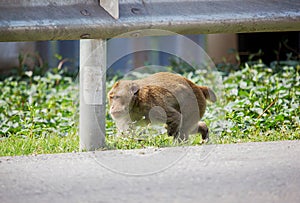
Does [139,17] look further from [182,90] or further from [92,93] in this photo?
[182,90]

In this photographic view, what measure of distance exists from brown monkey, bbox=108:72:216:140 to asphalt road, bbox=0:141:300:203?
0.62 metres

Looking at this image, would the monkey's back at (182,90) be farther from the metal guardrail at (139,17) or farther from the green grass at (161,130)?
the metal guardrail at (139,17)

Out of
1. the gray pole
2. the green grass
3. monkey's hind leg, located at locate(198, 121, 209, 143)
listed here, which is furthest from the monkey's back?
the gray pole

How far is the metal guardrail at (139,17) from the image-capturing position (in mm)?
4348

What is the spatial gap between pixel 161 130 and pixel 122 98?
2.23ft

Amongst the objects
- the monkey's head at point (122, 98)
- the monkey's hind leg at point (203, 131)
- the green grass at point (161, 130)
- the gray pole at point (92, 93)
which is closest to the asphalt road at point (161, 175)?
the gray pole at point (92, 93)

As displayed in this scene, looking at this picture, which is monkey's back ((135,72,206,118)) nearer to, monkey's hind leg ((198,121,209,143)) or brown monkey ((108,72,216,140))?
brown monkey ((108,72,216,140))

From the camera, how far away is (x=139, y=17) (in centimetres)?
458

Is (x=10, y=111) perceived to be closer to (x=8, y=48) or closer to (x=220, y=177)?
(x=8, y=48)

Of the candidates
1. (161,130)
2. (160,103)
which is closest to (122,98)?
(160,103)

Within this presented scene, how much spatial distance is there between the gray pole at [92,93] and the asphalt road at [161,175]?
27 centimetres

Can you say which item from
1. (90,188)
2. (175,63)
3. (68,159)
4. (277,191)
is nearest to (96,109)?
(68,159)

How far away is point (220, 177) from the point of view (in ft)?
12.2

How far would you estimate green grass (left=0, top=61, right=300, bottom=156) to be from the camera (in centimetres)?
510
